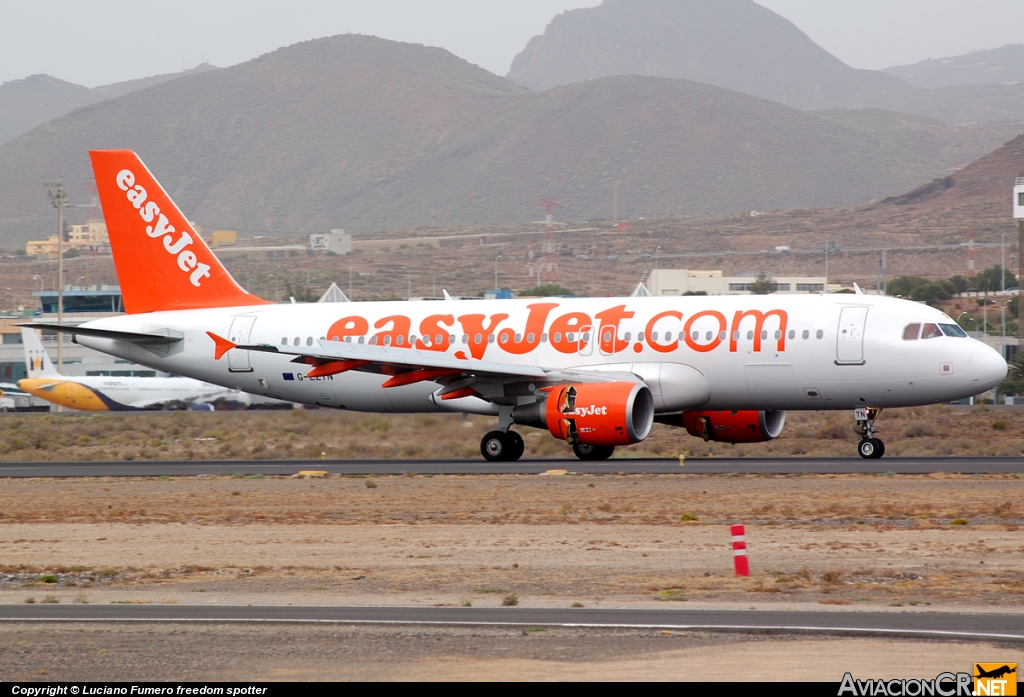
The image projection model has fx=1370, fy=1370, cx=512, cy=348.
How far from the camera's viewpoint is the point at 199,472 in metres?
31.5

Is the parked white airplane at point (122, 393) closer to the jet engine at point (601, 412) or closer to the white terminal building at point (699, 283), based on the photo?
the jet engine at point (601, 412)

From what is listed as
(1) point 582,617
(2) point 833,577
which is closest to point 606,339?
(2) point 833,577

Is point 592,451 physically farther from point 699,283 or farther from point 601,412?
point 699,283

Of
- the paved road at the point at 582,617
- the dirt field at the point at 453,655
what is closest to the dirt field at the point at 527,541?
the paved road at the point at 582,617

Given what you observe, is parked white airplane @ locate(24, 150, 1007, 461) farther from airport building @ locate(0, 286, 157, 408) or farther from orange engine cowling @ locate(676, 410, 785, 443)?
airport building @ locate(0, 286, 157, 408)

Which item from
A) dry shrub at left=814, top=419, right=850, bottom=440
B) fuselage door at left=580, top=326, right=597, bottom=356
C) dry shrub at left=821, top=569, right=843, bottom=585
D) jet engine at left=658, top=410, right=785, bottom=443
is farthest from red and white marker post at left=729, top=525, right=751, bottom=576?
dry shrub at left=814, top=419, right=850, bottom=440

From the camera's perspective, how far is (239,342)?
35531 millimetres

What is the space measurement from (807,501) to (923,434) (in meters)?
20.7

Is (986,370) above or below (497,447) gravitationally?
above

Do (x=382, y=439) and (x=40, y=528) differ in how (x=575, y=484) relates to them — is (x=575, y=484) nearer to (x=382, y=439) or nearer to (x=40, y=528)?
(x=40, y=528)

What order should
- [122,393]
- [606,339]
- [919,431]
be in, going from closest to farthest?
[606,339]
[919,431]
[122,393]

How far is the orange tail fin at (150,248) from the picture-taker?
3650 centimetres

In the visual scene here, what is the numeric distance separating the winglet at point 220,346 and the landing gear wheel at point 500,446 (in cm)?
739

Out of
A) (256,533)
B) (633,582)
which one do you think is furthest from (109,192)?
(633,582)
